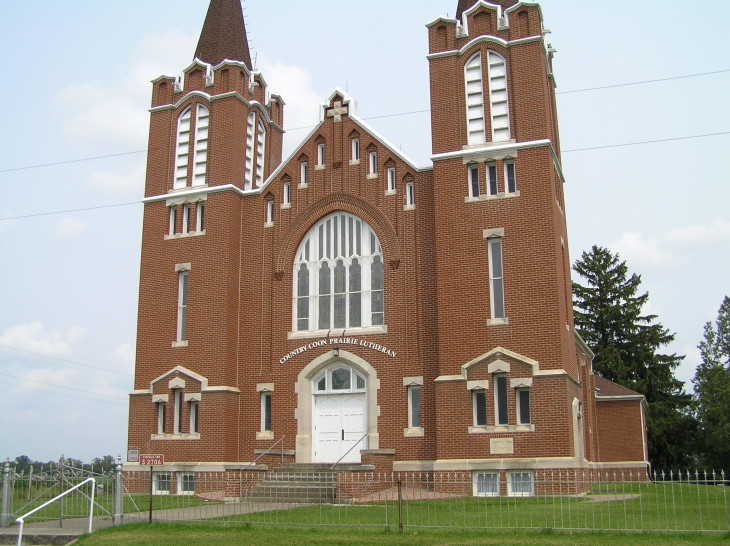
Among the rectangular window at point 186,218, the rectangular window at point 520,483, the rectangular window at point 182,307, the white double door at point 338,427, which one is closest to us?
the rectangular window at point 520,483

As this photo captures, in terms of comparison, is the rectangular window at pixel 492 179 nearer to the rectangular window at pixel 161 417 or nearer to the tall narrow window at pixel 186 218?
the tall narrow window at pixel 186 218

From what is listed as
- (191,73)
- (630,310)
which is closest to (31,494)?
(191,73)

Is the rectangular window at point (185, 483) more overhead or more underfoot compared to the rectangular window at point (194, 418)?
more underfoot

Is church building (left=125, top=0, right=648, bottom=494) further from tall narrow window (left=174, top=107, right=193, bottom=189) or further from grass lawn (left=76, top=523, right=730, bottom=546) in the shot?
grass lawn (left=76, top=523, right=730, bottom=546)

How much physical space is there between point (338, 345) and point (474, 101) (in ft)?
29.3

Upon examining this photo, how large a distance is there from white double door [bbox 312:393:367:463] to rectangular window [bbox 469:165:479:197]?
7.24m

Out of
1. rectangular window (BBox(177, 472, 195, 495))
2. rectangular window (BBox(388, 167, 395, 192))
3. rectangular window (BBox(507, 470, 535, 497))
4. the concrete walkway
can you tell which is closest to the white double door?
rectangular window (BBox(177, 472, 195, 495))

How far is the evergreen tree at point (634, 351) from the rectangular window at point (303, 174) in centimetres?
2977

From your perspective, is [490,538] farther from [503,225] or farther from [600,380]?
[600,380]

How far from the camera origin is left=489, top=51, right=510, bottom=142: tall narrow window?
2523cm

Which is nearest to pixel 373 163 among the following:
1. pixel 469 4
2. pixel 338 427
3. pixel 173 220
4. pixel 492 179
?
pixel 492 179

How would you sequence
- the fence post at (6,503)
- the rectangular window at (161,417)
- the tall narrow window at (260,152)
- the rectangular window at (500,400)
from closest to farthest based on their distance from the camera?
the fence post at (6,503) < the rectangular window at (500,400) < the rectangular window at (161,417) < the tall narrow window at (260,152)

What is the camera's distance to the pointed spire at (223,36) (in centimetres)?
3061

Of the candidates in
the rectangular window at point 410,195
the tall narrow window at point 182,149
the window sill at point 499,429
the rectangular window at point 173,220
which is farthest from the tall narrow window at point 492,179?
the rectangular window at point 173,220
